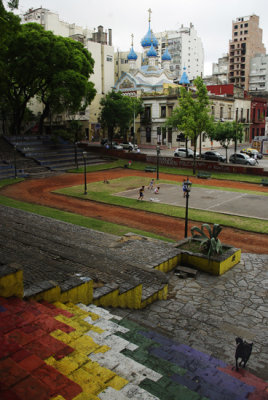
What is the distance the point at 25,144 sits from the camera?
4662cm

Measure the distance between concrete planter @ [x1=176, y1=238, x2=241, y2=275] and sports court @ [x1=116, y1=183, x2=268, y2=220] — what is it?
8.64 m

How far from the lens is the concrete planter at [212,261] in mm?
12617

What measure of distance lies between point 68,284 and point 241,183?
92.7 ft

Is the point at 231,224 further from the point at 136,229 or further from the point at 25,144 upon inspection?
the point at 25,144

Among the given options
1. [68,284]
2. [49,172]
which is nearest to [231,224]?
[68,284]

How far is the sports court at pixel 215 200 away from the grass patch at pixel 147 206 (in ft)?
3.17

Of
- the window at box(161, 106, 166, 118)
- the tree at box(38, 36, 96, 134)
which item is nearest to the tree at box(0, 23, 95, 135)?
the tree at box(38, 36, 96, 134)

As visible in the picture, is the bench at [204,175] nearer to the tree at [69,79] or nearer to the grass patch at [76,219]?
the grass patch at [76,219]

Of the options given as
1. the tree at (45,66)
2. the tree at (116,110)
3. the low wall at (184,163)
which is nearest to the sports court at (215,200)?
the low wall at (184,163)

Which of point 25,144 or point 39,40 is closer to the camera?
point 39,40

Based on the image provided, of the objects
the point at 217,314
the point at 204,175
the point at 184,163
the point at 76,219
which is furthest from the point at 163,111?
the point at 217,314

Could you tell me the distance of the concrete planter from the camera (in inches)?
497

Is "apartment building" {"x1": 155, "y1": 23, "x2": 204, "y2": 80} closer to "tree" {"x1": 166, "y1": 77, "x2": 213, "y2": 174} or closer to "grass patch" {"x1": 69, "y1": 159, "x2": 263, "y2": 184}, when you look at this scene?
"grass patch" {"x1": 69, "y1": 159, "x2": 263, "y2": 184}

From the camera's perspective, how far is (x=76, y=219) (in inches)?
813
